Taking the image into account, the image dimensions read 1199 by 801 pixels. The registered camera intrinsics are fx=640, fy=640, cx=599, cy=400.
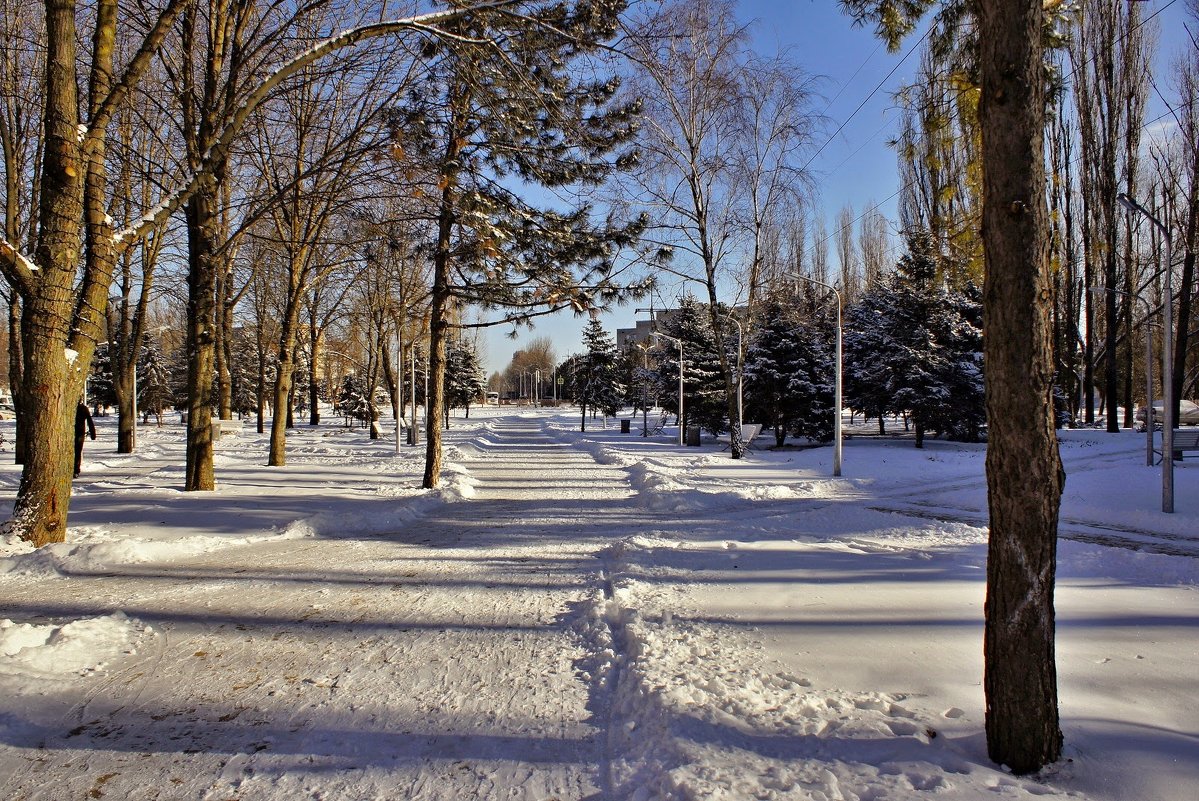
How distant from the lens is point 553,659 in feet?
14.0

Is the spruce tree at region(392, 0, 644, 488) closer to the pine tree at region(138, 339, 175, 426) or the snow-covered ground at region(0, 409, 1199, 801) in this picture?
the snow-covered ground at region(0, 409, 1199, 801)

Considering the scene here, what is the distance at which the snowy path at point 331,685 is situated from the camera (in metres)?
2.81

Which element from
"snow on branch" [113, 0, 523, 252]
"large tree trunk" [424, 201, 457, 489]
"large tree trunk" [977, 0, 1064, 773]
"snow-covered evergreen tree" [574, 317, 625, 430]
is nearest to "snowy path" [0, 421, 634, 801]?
"large tree trunk" [977, 0, 1064, 773]

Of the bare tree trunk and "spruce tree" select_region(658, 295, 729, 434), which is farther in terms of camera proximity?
"spruce tree" select_region(658, 295, 729, 434)

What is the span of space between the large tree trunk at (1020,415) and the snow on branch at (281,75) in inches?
185

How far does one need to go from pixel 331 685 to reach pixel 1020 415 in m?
3.89

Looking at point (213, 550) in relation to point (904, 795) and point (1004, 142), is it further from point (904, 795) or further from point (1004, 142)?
point (1004, 142)

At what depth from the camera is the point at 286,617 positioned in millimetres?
5055

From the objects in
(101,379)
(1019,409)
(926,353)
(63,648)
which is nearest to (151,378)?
(101,379)

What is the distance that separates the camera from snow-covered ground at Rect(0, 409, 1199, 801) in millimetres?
2789

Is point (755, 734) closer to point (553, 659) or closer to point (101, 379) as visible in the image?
point (553, 659)

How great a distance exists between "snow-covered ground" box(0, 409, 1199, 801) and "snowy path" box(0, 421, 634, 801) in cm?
2

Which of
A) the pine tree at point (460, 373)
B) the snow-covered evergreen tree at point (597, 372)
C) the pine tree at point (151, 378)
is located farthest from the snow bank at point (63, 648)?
the pine tree at point (151, 378)

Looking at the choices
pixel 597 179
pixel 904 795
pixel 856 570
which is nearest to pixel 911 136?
pixel 597 179
